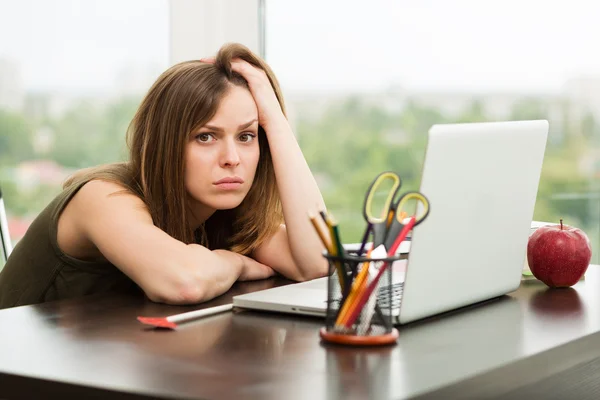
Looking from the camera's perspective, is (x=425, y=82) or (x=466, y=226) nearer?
(x=466, y=226)

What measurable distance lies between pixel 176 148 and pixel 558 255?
2.33ft

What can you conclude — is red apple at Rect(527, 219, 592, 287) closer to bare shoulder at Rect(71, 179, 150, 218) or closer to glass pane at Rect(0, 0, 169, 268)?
bare shoulder at Rect(71, 179, 150, 218)

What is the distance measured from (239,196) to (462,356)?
29.8 inches

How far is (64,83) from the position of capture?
9.68 feet

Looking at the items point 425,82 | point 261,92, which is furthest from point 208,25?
point 261,92

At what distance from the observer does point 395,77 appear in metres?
2.97

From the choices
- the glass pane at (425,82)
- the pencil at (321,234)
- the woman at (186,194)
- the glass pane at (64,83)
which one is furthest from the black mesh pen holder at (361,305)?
the glass pane at (64,83)

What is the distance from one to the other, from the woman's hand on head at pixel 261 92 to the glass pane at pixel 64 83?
3.81 feet

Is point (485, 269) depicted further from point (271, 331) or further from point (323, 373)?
point (323, 373)

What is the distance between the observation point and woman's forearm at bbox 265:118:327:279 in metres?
1.83

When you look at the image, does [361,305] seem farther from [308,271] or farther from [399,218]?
[308,271]

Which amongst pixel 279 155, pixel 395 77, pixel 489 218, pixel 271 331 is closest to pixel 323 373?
pixel 271 331

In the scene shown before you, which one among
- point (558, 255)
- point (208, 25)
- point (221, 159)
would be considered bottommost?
point (558, 255)

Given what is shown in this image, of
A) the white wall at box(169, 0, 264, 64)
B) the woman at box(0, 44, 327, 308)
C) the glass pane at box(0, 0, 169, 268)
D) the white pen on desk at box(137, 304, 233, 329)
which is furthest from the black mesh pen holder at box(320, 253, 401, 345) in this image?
the white wall at box(169, 0, 264, 64)
